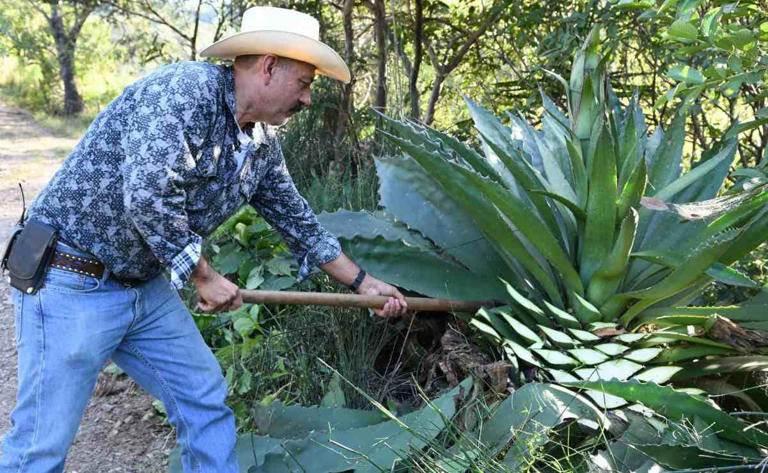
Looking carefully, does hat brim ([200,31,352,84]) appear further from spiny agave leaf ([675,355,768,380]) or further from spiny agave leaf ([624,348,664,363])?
spiny agave leaf ([675,355,768,380])

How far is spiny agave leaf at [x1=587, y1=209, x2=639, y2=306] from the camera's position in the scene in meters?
2.87

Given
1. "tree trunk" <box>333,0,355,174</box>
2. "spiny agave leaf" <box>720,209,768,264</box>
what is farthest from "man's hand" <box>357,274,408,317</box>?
"tree trunk" <box>333,0,355,174</box>

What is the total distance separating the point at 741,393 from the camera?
2.95 m

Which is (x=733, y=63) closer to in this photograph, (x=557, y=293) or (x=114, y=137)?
(x=557, y=293)

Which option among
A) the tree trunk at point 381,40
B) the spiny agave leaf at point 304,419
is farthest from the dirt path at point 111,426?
the tree trunk at point 381,40

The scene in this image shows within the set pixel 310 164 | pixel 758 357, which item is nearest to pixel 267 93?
pixel 758 357

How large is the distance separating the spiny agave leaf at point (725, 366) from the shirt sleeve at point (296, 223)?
54.1 inches

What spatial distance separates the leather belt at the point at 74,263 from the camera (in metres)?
2.64

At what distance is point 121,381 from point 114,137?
2.23 meters

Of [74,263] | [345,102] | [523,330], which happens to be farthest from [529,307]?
[345,102]

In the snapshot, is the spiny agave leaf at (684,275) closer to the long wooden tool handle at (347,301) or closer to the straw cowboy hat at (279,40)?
the long wooden tool handle at (347,301)

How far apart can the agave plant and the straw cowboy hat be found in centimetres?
41

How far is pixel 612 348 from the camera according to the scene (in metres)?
2.95

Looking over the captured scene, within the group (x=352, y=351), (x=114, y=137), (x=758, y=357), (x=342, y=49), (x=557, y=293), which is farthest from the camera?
(x=342, y=49)
